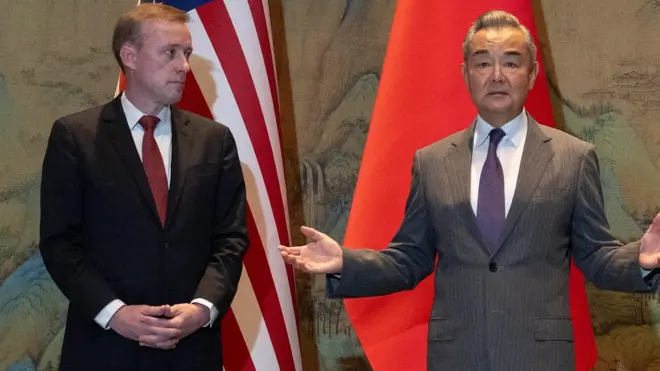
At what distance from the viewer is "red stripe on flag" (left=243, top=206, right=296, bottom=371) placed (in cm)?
290

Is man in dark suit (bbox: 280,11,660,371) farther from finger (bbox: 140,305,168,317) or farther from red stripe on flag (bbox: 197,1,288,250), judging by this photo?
red stripe on flag (bbox: 197,1,288,250)

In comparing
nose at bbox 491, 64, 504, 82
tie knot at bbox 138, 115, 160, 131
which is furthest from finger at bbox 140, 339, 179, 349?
nose at bbox 491, 64, 504, 82

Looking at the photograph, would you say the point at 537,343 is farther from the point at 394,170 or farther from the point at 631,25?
the point at 631,25

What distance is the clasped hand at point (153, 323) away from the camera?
2199mm

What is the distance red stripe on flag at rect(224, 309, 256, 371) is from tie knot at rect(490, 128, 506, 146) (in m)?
1.12

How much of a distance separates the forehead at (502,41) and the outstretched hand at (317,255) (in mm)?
657

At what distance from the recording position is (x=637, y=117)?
3.43 meters

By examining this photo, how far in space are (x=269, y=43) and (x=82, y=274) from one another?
116 centimetres

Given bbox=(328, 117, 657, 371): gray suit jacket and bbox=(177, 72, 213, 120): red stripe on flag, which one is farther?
bbox=(177, 72, 213, 120): red stripe on flag

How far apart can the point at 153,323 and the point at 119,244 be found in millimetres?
246

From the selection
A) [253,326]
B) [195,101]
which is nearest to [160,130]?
[195,101]

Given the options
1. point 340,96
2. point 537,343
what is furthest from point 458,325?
point 340,96

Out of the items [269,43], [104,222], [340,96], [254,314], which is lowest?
[254,314]

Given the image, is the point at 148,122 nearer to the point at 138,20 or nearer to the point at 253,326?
the point at 138,20
